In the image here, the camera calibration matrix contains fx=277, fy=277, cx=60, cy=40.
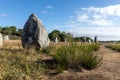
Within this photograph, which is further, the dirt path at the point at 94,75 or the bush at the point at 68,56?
the bush at the point at 68,56

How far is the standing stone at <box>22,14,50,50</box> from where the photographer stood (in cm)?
1468

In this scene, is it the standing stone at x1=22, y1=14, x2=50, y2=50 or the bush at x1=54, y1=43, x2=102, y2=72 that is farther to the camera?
the standing stone at x1=22, y1=14, x2=50, y2=50

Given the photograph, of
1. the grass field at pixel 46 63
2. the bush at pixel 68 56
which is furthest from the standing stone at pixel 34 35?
the bush at pixel 68 56

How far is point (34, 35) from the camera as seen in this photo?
14.8m

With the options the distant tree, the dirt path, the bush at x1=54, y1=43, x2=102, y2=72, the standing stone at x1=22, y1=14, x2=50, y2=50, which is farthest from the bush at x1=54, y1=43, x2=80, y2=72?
the standing stone at x1=22, y1=14, x2=50, y2=50

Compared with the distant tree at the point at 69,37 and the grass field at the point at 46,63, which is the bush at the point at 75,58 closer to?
the grass field at the point at 46,63

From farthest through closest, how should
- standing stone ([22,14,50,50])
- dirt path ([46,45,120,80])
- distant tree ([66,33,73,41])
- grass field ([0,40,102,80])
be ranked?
standing stone ([22,14,50,50]) → distant tree ([66,33,73,41]) → grass field ([0,40,102,80]) → dirt path ([46,45,120,80])

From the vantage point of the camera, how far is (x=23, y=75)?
9.00 metres

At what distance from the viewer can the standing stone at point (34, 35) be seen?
14677 millimetres

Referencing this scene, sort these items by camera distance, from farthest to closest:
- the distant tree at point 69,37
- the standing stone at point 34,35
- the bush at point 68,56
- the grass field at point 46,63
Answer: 1. the standing stone at point 34,35
2. the distant tree at point 69,37
3. the bush at point 68,56
4. the grass field at point 46,63

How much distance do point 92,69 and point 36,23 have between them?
5.66 m

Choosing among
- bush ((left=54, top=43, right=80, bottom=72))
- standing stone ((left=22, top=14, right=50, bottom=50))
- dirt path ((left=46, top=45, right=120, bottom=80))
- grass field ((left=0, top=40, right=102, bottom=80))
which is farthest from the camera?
standing stone ((left=22, top=14, right=50, bottom=50))

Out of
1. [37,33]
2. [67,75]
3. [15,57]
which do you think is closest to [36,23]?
[37,33]

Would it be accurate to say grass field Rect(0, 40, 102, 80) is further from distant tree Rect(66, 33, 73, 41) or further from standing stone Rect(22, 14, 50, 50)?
standing stone Rect(22, 14, 50, 50)
